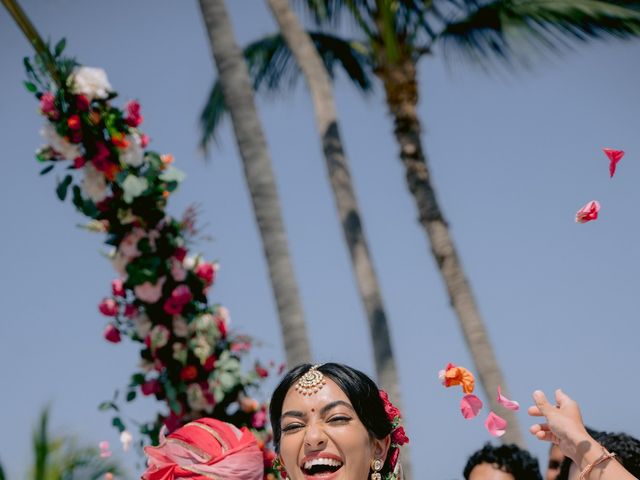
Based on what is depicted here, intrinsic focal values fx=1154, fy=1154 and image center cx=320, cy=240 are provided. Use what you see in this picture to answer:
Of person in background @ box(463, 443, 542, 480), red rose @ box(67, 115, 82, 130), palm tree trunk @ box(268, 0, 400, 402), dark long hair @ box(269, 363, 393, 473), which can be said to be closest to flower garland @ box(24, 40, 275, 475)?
red rose @ box(67, 115, 82, 130)

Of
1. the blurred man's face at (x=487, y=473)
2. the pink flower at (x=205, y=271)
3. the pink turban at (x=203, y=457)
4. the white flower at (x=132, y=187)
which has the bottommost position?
the blurred man's face at (x=487, y=473)

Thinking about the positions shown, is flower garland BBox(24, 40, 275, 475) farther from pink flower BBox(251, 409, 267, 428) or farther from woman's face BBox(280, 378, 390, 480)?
woman's face BBox(280, 378, 390, 480)

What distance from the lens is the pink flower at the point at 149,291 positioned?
666 centimetres

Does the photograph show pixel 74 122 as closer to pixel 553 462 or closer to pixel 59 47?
pixel 59 47

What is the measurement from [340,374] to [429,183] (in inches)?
281

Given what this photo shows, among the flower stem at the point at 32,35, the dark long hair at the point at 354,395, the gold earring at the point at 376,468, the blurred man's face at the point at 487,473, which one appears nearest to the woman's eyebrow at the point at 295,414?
the dark long hair at the point at 354,395

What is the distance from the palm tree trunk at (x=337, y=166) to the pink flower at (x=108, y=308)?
4.07 m

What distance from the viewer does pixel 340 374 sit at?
3893 mm

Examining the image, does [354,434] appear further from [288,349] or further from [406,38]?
[406,38]

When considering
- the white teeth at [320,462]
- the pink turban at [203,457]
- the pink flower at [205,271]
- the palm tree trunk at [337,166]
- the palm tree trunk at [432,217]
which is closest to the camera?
the white teeth at [320,462]

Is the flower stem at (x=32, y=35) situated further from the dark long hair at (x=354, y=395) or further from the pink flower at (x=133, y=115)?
the dark long hair at (x=354, y=395)

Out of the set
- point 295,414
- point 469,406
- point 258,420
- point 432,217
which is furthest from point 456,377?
point 432,217

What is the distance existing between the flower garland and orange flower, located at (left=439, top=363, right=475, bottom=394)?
9.35ft

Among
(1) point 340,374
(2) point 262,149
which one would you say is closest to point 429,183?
(2) point 262,149
